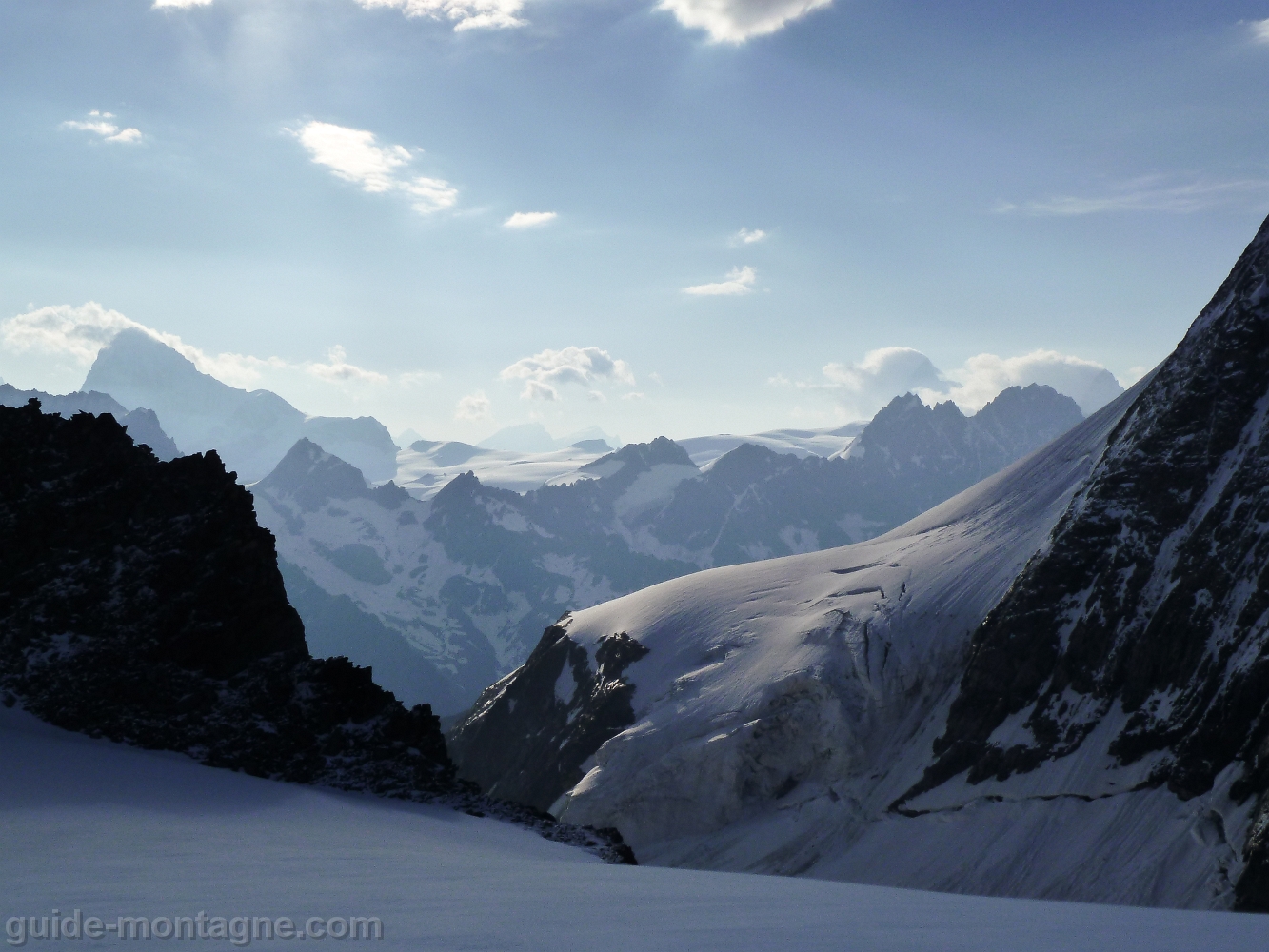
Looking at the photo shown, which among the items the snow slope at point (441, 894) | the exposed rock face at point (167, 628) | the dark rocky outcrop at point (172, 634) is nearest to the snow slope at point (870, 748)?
the dark rocky outcrop at point (172, 634)

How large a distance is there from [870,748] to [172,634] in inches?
2781

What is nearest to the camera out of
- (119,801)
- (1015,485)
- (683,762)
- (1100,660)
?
(119,801)

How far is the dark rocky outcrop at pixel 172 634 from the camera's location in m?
47.9

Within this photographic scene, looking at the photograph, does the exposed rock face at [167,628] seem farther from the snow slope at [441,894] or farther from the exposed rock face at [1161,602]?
the exposed rock face at [1161,602]

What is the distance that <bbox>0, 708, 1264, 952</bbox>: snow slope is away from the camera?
16953mm

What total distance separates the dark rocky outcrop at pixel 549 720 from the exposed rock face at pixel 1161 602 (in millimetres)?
41265

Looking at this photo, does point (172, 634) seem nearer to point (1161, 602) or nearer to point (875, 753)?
point (875, 753)

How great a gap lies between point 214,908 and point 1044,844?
7382 centimetres

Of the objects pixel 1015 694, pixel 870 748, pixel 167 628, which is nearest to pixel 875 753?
pixel 870 748

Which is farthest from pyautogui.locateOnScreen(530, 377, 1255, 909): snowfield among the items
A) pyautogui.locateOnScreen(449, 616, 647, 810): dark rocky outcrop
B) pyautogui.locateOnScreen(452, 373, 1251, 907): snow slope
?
pyautogui.locateOnScreen(449, 616, 647, 810): dark rocky outcrop

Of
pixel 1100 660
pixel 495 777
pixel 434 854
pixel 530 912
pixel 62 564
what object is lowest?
pixel 495 777

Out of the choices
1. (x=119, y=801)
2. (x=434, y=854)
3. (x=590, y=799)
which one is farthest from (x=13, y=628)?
(x=590, y=799)

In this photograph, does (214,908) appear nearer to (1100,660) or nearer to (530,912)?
(530,912)

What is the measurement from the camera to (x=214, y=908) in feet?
60.7
